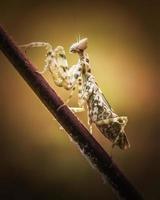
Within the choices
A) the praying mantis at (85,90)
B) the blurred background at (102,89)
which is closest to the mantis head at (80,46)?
the praying mantis at (85,90)

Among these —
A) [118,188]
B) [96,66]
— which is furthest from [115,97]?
[118,188]

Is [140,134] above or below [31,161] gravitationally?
below

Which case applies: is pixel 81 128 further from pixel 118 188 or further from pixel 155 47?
pixel 155 47

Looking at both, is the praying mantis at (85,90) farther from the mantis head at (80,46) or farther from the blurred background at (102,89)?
the blurred background at (102,89)

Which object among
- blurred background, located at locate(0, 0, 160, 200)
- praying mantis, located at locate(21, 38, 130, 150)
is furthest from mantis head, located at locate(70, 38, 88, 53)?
blurred background, located at locate(0, 0, 160, 200)

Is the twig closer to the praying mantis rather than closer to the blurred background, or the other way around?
the praying mantis

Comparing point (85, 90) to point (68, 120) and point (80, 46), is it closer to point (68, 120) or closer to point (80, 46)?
point (80, 46)
